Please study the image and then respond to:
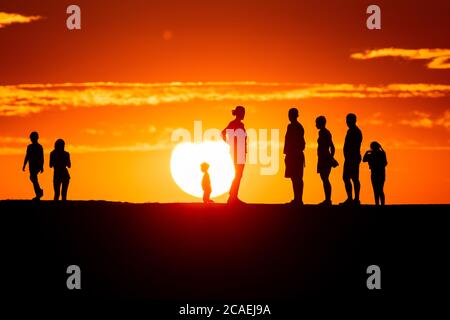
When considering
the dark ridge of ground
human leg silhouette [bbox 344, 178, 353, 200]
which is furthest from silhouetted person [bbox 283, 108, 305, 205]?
human leg silhouette [bbox 344, 178, 353, 200]

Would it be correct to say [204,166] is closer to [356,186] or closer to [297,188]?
[297,188]

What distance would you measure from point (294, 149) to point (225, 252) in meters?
4.74

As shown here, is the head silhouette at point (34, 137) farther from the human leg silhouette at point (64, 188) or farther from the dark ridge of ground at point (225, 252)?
the dark ridge of ground at point (225, 252)

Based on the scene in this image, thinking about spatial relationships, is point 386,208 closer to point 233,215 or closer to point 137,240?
point 233,215

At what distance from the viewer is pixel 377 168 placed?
2895cm

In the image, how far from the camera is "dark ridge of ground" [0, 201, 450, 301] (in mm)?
22125

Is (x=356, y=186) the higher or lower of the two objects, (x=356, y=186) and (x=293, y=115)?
the lower

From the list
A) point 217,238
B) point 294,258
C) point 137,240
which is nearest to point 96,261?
point 137,240

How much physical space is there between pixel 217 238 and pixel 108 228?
2831 millimetres

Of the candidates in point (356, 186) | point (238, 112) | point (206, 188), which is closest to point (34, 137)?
point (206, 188)

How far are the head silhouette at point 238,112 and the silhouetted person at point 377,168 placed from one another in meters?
4.54

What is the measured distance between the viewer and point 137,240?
79.4 feet

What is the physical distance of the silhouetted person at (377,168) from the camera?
28953mm

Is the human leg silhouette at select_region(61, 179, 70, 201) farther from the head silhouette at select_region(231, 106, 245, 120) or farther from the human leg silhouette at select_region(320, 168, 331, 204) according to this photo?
the human leg silhouette at select_region(320, 168, 331, 204)
